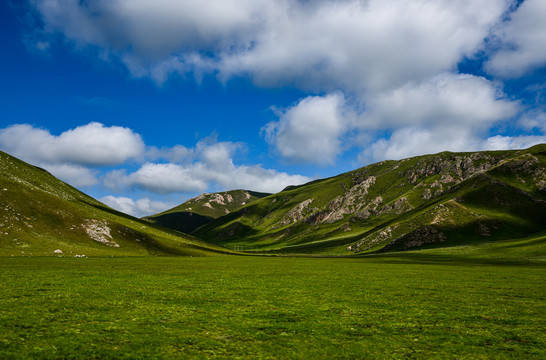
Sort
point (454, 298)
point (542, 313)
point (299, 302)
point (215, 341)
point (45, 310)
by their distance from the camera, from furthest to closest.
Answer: point (454, 298) → point (299, 302) → point (542, 313) → point (45, 310) → point (215, 341)

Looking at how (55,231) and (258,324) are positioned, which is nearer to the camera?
(258,324)

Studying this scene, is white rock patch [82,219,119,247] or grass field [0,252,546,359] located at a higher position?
white rock patch [82,219,119,247]

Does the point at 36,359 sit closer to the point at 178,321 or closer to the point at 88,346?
the point at 88,346

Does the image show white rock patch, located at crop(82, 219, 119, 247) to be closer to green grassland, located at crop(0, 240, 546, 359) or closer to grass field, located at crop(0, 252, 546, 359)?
green grassland, located at crop(0, 240, 546, 359)

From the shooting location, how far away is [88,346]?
13.5 m

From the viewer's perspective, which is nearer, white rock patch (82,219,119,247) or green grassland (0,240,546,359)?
green grassland (0,240,546,359)

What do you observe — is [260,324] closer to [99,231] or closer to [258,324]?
[258,324]

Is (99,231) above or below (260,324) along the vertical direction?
above

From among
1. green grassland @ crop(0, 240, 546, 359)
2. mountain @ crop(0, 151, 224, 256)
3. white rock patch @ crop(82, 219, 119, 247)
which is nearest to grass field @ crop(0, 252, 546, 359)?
green grassland @ crop(0, 240, 546, 359)

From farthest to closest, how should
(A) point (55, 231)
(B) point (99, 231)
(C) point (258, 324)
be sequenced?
(B) point (99, 231) → (A) point (55, 231) → (C) point (258, 324)

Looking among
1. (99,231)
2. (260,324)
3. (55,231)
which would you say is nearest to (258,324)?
(260,324)

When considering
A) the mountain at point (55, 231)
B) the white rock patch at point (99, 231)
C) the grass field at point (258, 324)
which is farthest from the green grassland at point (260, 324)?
the white rock patch at point (99, 231)

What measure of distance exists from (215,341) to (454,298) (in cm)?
2511

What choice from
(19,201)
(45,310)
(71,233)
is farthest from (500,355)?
(19,201)
